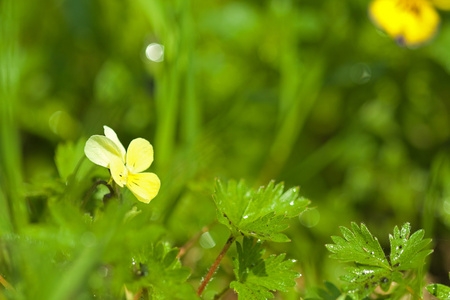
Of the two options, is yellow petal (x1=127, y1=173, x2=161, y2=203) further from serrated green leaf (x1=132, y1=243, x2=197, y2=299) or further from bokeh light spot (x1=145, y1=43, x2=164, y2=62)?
bokeh light spot (x1=145, y1=43, x2=164, y2=62)

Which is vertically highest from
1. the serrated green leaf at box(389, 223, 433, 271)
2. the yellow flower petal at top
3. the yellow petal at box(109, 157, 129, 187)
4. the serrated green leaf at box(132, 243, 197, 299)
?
the yellow flower petal at top

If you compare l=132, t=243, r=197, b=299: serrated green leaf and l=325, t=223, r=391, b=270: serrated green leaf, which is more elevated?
l=132, t=243, r=197, b=299: serrated green leaf

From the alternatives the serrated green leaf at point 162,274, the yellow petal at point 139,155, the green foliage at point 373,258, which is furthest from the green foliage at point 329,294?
the yellow petal at point 139,155

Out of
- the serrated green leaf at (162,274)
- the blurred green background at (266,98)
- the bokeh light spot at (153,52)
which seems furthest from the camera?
the bokeh light spot at (153,52)

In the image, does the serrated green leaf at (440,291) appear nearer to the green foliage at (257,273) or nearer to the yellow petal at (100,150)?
the green foliage at (257,273)

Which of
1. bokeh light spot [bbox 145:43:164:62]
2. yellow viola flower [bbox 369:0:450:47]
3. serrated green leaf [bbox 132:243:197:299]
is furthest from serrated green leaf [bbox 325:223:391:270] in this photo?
bokeh light spot [bbox 145:43:164:62]

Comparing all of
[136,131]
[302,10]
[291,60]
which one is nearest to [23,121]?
[136,131]

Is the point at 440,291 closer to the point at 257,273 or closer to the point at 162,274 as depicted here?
the point at 257,273
